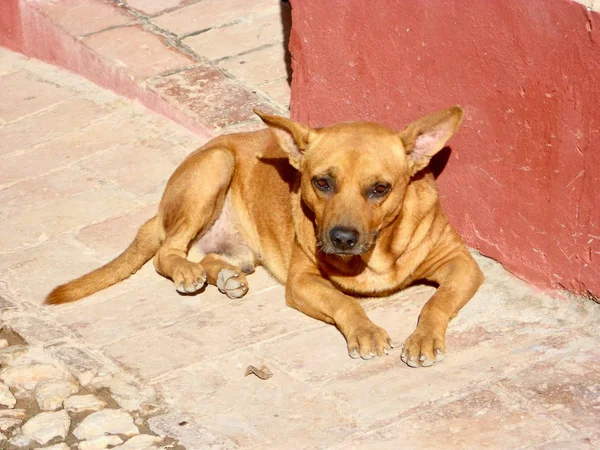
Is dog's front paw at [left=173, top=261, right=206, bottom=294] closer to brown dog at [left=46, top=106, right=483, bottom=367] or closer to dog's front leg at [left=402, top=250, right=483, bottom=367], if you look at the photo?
brown dog at [left=46, top=106, right=483, bottom=367]

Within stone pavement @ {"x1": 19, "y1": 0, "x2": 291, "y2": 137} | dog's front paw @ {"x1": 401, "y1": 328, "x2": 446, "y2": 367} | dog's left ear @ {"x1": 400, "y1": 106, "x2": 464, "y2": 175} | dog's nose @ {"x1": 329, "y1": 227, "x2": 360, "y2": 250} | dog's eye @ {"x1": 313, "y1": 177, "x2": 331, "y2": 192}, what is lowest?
stone pavement @ {"x1": 19, "y1": 0, "x2": 291, "y2": 137}

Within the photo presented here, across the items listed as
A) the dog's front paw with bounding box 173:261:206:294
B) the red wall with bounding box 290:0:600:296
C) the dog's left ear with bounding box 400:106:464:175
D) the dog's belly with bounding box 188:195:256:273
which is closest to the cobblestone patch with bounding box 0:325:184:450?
the dog's front paw with bounding box 173:261:206:294

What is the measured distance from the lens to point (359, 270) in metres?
6.17

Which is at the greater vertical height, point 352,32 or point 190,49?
point 352,32

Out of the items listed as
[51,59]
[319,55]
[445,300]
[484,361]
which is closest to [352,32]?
[319,55]

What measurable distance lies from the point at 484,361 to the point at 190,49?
425cm

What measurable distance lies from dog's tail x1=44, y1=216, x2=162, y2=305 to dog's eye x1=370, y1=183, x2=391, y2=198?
1.60m

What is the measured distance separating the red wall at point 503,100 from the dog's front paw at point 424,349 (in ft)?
2.63

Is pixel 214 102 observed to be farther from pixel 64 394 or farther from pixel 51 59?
pixel 64 394

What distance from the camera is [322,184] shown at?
5844 mm

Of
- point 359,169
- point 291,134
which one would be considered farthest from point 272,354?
point 291,134

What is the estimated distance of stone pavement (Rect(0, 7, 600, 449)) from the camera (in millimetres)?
5133

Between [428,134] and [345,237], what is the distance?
0.72 metres

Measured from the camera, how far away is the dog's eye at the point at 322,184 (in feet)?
19.1
